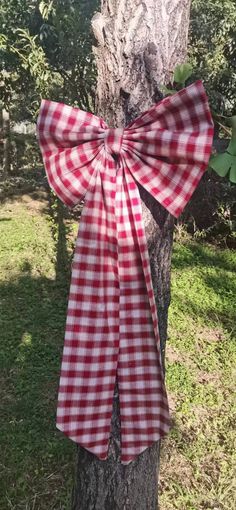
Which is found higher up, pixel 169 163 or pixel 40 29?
pixel 40 29

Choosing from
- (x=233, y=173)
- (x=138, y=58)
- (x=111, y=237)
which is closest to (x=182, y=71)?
(x=138, y=58)

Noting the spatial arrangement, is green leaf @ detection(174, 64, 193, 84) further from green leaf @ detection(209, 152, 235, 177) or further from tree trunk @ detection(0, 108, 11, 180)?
tree trunk @ detection(0, 108, 11, 180)

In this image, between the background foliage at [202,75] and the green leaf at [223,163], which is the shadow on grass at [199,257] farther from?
the green leaf at [223,163]

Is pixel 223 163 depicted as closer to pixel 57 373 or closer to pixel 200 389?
pixel 200 389

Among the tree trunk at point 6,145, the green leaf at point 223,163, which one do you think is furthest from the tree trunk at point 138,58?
the tree trunk at point 6,145

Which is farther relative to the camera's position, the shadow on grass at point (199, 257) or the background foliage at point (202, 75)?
the background foliage at point (202, 75)

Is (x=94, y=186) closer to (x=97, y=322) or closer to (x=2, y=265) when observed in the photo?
(x=97, y=322)

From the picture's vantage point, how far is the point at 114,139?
1.48m

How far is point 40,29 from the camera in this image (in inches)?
373

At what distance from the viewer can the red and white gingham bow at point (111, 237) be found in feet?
4.74

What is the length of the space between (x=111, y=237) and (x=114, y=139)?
0.29 metres

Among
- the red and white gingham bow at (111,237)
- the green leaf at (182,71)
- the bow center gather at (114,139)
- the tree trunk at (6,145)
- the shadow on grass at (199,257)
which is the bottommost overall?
the shadow on grass at (199,257)

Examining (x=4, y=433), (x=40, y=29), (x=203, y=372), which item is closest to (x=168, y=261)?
(x=4, y=433)

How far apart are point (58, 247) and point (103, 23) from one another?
4591 mm
